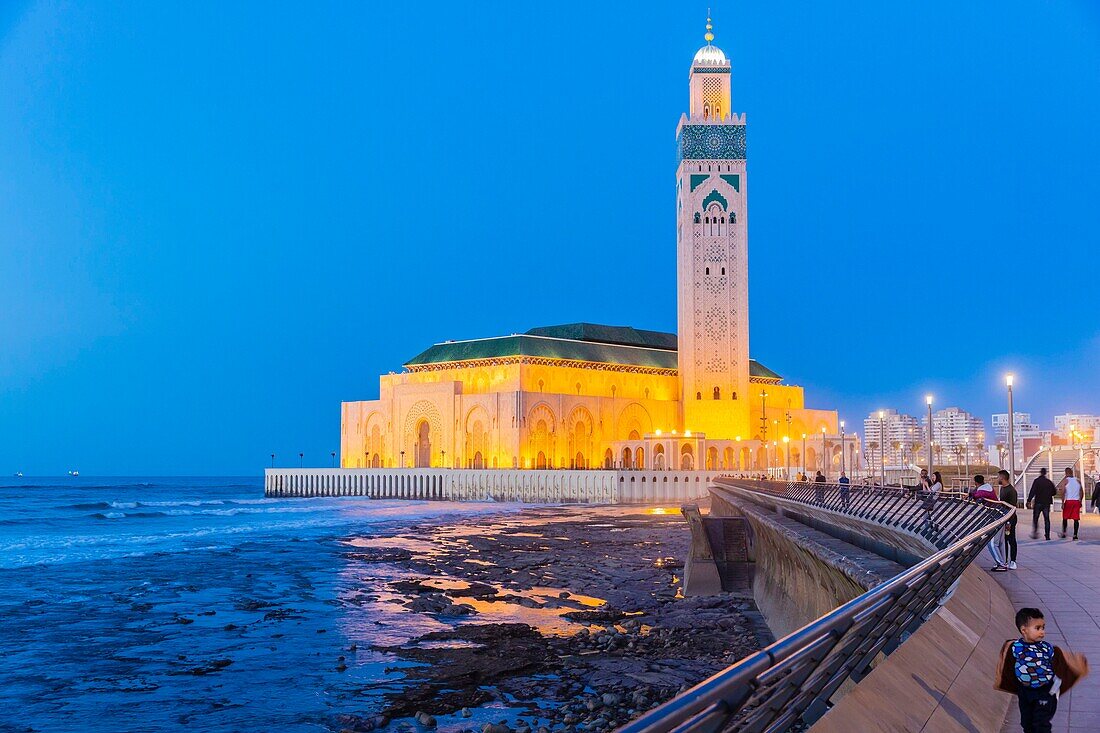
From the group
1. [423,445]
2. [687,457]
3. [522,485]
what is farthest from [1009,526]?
[423,445]

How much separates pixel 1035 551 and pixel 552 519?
35.8 metres

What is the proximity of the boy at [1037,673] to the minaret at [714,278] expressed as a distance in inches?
2981

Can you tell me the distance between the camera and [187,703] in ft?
42.3

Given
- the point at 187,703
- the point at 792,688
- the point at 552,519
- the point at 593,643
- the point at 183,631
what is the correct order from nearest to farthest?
the point at 792,688 → the point at 187,703 → the point at 593,643 → the point at 183,631 → the point at 552,519

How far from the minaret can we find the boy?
75.7 meters

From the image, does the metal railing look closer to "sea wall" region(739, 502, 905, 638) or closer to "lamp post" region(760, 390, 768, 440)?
"sea wall" region(739, 502, 905, 638)

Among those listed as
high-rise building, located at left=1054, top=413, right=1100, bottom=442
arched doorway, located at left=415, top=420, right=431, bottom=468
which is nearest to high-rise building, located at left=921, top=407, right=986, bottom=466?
high-rise building, located at left=1054, top=413, right=1100, bottom=442

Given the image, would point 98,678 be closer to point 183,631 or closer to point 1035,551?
point 183,631

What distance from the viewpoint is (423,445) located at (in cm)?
8525

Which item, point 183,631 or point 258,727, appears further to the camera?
point 183,631

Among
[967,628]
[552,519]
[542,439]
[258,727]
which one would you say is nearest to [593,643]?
[258,727]

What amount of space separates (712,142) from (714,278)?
11.1 meters

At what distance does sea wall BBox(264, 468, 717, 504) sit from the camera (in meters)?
68.1

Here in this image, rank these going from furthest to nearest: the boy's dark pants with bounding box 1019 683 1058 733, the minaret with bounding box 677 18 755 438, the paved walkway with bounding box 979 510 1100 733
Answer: the minaret with bounding box 677 18 755 438 < the paved walkway with bounding box 979 510 1100 733 < the boy's dark pants with bounding box 1019 683 1058 733
